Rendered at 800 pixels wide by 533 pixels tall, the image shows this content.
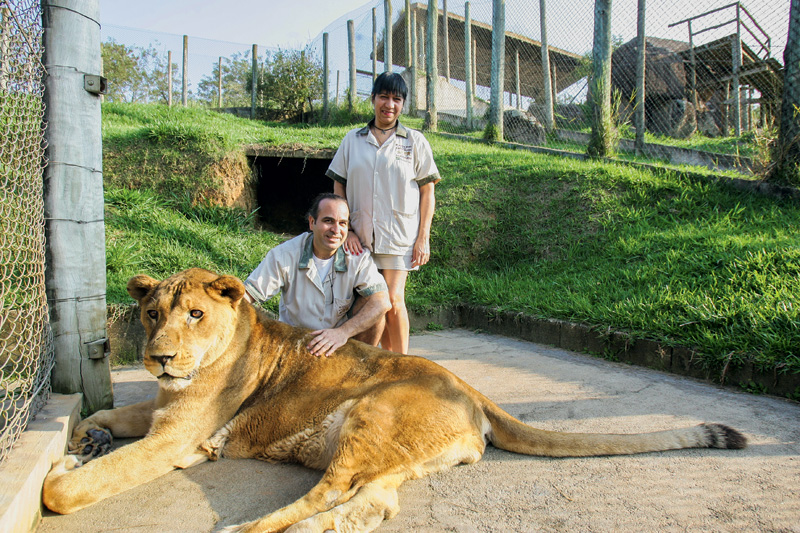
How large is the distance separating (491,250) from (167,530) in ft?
19.8

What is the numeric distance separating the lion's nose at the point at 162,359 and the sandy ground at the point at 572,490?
0.62m

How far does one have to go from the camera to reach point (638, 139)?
9469 millimetres

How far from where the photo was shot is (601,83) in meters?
8.88

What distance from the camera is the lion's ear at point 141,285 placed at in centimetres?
305

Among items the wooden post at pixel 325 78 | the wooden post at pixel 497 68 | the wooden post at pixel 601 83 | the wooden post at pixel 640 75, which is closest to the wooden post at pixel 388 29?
the wooden post at pixel 325 78

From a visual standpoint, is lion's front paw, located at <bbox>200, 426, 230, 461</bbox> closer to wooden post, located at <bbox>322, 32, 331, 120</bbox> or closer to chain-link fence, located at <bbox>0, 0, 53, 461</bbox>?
chain-link fence, located at <bbox>0, 0, 53, 461</bbox>

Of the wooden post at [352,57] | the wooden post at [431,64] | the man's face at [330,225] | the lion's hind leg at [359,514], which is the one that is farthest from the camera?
the wooden post at [352,57]

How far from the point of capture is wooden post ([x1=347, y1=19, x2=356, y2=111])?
1555 cm

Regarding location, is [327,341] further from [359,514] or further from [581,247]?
[581,247]

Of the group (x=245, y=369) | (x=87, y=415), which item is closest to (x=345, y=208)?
(x=245, y=369)

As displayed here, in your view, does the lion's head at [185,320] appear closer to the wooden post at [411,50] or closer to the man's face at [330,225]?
the man's face at [330,225]

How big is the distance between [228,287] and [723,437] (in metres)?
2.81

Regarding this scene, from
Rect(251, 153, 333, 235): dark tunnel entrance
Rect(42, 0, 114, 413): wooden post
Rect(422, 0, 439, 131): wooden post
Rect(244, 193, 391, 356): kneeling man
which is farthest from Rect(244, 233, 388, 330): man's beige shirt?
Rect(422, 0, 439, 131): wooden post

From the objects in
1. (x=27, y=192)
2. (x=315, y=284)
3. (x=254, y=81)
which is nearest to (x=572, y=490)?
(x=315, y=284)
